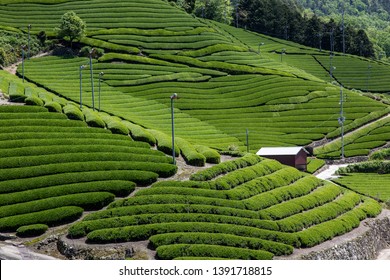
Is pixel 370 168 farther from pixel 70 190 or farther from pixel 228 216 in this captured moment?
pixel 70 190

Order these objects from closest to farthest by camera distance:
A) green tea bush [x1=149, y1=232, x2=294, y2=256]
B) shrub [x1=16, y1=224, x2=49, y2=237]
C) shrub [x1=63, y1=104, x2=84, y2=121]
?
green tea bush [x1=149, y1=232, x2=294, y2=256]
shrub [x1=16, y1=224, x2=49, y2=237]
shrub [x1=63, y1=104, x2=84, y2=121]

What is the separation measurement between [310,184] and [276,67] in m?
74.9

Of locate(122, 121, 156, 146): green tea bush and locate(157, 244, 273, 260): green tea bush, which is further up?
locate(122, 121, 156, 146): green tea bush

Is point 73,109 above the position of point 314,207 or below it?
above

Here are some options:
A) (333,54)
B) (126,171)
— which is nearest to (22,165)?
(126,171)

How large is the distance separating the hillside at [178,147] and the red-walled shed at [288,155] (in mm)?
4083

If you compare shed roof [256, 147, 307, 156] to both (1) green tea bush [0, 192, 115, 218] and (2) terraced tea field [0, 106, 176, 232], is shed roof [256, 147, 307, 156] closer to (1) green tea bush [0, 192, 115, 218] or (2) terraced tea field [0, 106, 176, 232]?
(2) terraced tea field [0, 106, 176, 232]

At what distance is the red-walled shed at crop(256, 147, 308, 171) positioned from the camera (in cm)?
9044

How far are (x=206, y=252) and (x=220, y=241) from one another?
190cm

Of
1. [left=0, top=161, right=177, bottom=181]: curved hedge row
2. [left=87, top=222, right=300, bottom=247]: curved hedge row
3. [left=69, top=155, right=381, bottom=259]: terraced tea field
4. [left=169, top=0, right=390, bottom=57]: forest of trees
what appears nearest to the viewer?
[left=69, top=155, right=381, bottom=259]: terraced tea field

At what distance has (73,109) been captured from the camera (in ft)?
238

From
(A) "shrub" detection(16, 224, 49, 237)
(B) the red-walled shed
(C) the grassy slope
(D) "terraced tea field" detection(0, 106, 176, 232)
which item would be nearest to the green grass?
(B) the red-walled shed

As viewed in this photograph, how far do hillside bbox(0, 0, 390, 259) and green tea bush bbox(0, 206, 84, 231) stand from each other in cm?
9
